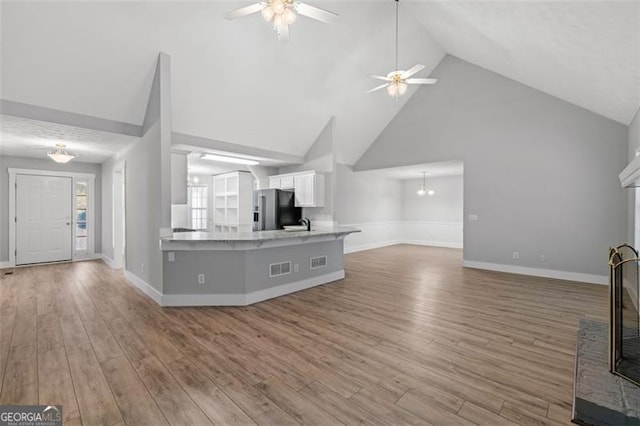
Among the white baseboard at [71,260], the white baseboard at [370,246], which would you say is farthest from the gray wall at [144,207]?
the white baseboard at [370,246]

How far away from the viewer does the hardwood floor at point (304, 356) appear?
1.86 meters

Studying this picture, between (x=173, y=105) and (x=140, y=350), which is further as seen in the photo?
(x=173, y=105)

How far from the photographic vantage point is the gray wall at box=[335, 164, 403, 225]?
8426 mm

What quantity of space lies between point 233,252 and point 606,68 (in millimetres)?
5235

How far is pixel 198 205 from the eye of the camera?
9.49 metres

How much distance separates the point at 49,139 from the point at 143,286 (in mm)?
3011

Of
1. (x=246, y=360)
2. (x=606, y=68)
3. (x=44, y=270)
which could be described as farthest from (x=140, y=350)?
(x=606, y=68)

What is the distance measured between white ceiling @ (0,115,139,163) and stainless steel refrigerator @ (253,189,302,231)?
2.97m

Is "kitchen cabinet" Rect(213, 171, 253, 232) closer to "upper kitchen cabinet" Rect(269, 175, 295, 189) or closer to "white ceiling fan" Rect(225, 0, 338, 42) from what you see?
"upper kitchen cabinet" Rect(269, 175, 295, 189)

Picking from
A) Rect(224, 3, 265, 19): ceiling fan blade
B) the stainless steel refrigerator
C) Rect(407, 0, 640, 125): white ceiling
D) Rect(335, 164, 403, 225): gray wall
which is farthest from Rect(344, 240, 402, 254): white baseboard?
Rect(224, 3, 265, 19): ceiling fan blade

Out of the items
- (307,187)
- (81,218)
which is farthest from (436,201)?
(81,218)

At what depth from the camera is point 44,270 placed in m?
6.05

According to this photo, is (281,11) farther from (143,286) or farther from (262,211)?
(262,211)

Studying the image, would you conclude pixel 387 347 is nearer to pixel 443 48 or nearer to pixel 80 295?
pixel 80 295
